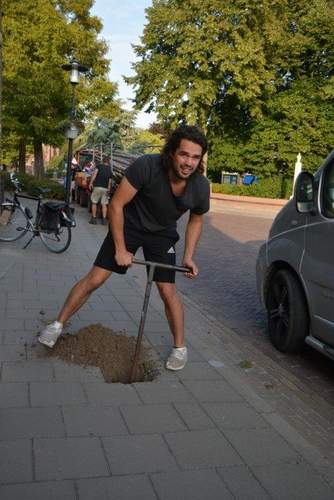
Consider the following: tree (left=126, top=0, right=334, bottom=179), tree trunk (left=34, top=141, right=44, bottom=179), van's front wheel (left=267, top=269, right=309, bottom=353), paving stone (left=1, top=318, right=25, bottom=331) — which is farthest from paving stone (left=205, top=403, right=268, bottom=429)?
tree (left=126, top=0, right=334, bottom=179)

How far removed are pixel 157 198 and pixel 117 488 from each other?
6.32ft

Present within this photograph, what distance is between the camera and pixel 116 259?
375 centimetres

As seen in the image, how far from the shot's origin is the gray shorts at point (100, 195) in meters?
13.4

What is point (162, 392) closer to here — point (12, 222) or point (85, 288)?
point (85, 288)

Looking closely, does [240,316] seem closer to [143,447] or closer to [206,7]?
[143,447]

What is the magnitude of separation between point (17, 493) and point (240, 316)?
13.7ft

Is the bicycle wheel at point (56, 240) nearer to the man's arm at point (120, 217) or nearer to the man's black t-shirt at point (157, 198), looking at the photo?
the man's black t-shirt at point (157, 198)

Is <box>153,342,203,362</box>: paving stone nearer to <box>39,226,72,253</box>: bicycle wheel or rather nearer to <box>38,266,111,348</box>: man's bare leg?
<box>38,266,111,348</box>: man's bare leg

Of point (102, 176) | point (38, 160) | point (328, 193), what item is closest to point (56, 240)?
point (102, 176)

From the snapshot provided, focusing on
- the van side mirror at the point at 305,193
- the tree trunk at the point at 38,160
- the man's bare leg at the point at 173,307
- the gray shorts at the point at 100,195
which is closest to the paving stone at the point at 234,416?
the man's bare leg at the point at 173,307

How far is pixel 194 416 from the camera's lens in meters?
3.35

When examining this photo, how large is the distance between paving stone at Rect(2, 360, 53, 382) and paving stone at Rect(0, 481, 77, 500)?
4.14 ft

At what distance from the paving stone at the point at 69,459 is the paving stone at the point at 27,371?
0.88 meters

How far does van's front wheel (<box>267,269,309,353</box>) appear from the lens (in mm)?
4703
